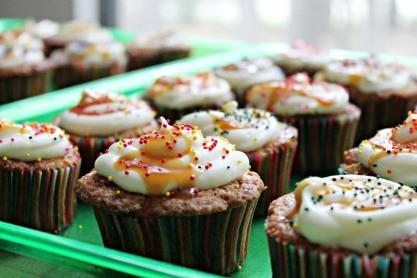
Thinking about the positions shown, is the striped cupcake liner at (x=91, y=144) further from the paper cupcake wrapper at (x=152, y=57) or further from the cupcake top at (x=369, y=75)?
the paper cupcake wrapper at (x=152, y=57)

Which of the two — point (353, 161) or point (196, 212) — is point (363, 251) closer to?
point (196, 212)

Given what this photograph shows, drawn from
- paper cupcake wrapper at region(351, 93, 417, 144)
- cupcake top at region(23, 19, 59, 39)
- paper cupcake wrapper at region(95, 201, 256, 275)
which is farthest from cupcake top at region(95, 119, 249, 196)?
cupcake top at region(23, 19, 59, 39)

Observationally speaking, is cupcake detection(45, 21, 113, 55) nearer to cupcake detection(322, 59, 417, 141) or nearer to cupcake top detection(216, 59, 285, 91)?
cupcake top detection(216, 59, 285, 91)

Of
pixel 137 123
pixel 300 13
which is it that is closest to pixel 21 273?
pixel 137 123

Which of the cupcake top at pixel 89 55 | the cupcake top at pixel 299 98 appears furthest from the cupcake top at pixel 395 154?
the cupcake top at pixel 89 55

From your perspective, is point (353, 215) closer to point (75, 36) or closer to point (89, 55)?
point (89, 55)

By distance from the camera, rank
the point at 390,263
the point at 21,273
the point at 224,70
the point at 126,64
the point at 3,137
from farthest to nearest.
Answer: the point at 126,64 < the point at 224,70 < the point at 3,137 < the point at 21,273 < the point at 390,263

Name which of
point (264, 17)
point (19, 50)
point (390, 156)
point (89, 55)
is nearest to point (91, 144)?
point (390, 156)
